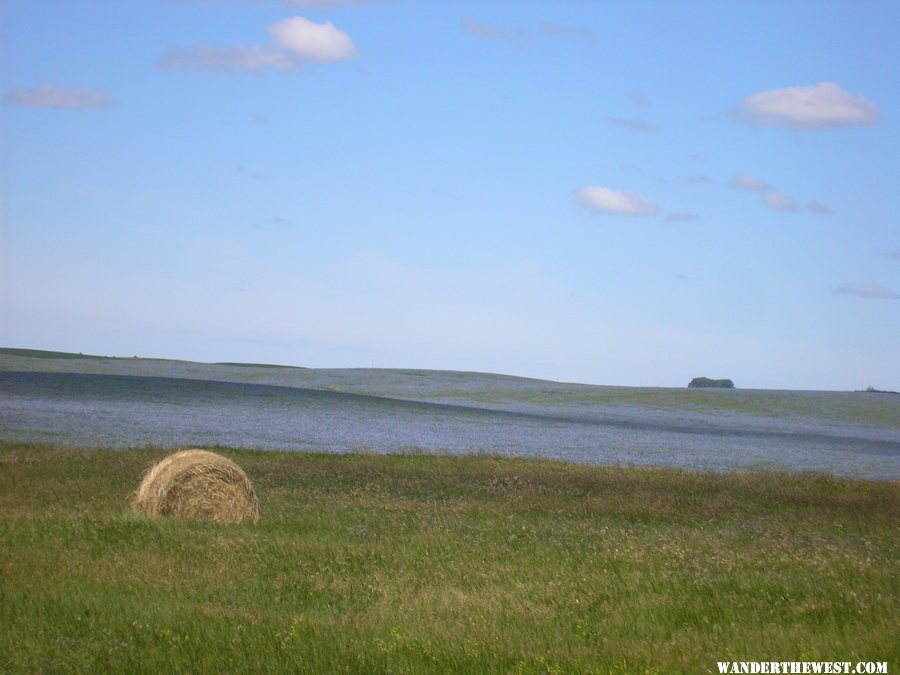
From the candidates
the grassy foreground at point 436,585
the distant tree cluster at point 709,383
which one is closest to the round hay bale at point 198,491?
the grassy foreground at point 436,585

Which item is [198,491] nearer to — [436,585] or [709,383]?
[436,585]

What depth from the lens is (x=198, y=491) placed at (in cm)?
1877

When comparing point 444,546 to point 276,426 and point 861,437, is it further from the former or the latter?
point 861,437

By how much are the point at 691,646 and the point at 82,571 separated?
7.42 m

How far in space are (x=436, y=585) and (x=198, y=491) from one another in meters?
7.21

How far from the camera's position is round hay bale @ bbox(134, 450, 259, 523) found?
18.5m

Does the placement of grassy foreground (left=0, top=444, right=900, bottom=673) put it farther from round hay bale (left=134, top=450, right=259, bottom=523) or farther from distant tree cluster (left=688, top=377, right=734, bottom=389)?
distant tree cluster (left=688, top=377, right=734, bottom=389)

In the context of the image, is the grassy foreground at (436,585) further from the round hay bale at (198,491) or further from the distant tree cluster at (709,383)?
the distant tree cluster at (709,383)

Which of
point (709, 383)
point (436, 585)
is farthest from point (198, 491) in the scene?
point (709, 383)

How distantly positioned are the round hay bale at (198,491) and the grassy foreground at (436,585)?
0.50 m

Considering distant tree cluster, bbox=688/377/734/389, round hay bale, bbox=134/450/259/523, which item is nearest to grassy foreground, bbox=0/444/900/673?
round hay bale, bbox=134/450/259/523

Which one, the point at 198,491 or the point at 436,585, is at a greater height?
the point at 198,491

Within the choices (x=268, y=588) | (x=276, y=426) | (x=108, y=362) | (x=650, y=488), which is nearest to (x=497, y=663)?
(x=268, y=588)

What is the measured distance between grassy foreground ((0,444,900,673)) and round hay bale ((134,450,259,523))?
1.64 feet
